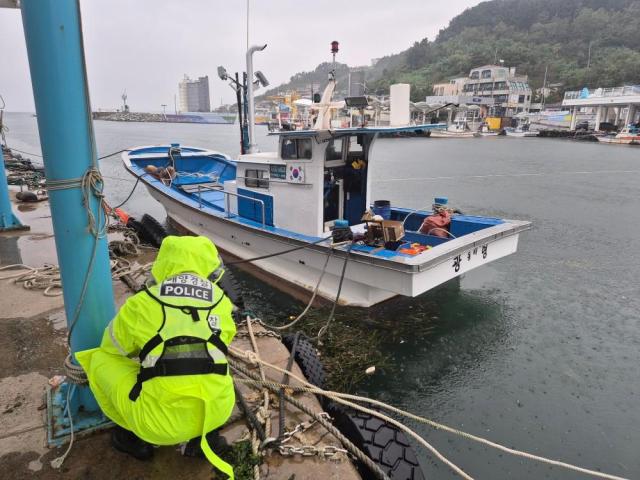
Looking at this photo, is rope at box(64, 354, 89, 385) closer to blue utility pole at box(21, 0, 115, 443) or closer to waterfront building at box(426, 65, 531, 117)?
blue utility pole at box(21, 0, 115, 443)

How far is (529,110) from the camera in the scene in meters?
85.2

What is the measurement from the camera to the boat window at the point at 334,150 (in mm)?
6964

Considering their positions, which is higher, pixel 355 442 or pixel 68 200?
pixel 68 200

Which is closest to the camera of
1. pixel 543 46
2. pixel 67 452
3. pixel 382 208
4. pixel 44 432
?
pixel 67 452

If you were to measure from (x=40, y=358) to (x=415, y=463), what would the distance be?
302cm

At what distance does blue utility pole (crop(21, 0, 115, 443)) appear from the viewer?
6.73 ft

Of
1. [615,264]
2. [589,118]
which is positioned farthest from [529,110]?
[615,264]

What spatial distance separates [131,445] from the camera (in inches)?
93.7

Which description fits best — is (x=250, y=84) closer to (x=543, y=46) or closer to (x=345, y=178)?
(x=345, y=178)

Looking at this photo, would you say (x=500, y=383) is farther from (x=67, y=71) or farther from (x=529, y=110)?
(x=529, y=110)

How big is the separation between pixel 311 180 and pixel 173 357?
512 cm

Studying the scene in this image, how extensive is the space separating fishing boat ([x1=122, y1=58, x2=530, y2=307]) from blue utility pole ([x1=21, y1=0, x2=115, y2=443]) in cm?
348

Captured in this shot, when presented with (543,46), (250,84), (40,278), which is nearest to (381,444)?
(40,278)

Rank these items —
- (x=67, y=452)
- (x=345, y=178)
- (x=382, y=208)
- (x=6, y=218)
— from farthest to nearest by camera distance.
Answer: (x=382, y=208), (x=345, y=178), (x=6, y=218), (x=67, y=452)
